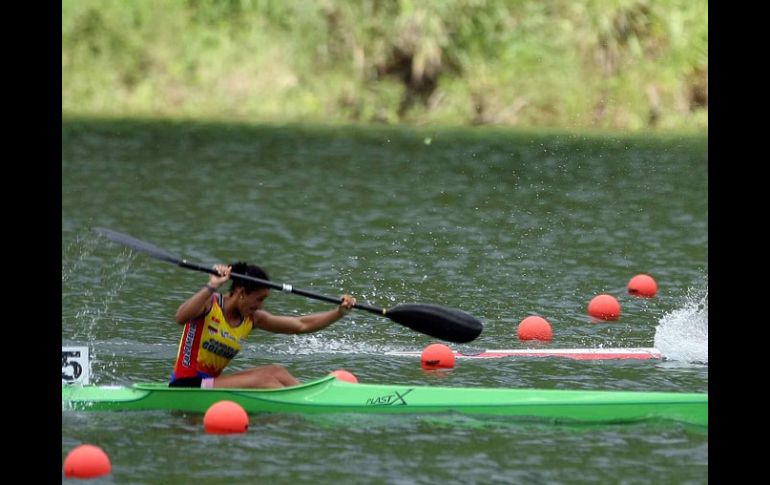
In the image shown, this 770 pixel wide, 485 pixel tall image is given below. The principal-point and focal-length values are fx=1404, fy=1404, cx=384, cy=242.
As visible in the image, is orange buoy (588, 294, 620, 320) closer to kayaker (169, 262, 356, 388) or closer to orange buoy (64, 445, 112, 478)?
kayaker (169, 262, 356, 388)

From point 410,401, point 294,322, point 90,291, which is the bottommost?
point 410,401

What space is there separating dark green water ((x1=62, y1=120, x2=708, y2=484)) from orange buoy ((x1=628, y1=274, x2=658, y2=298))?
0.62 feet

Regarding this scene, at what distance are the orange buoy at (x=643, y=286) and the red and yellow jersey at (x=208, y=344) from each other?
719 centimetres

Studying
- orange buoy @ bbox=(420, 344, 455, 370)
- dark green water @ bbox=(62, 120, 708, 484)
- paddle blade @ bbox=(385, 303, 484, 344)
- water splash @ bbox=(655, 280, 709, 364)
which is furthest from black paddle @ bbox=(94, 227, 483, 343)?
water splash @ bbox=(655, 280, 709, 364)

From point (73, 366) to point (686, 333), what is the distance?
6.93 metres

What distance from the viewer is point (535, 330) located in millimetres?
15727

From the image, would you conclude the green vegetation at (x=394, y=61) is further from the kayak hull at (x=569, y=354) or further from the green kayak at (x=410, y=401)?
the green kayak at (x=410, y=401)

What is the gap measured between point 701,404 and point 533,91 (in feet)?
92.5

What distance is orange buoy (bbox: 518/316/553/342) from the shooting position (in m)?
15.7

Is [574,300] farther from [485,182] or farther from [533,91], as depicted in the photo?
[533,91]

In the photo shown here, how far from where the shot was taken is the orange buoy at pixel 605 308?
16.8 m

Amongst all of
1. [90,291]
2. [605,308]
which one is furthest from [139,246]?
[605,308]

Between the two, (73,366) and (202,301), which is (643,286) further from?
(73,366)
